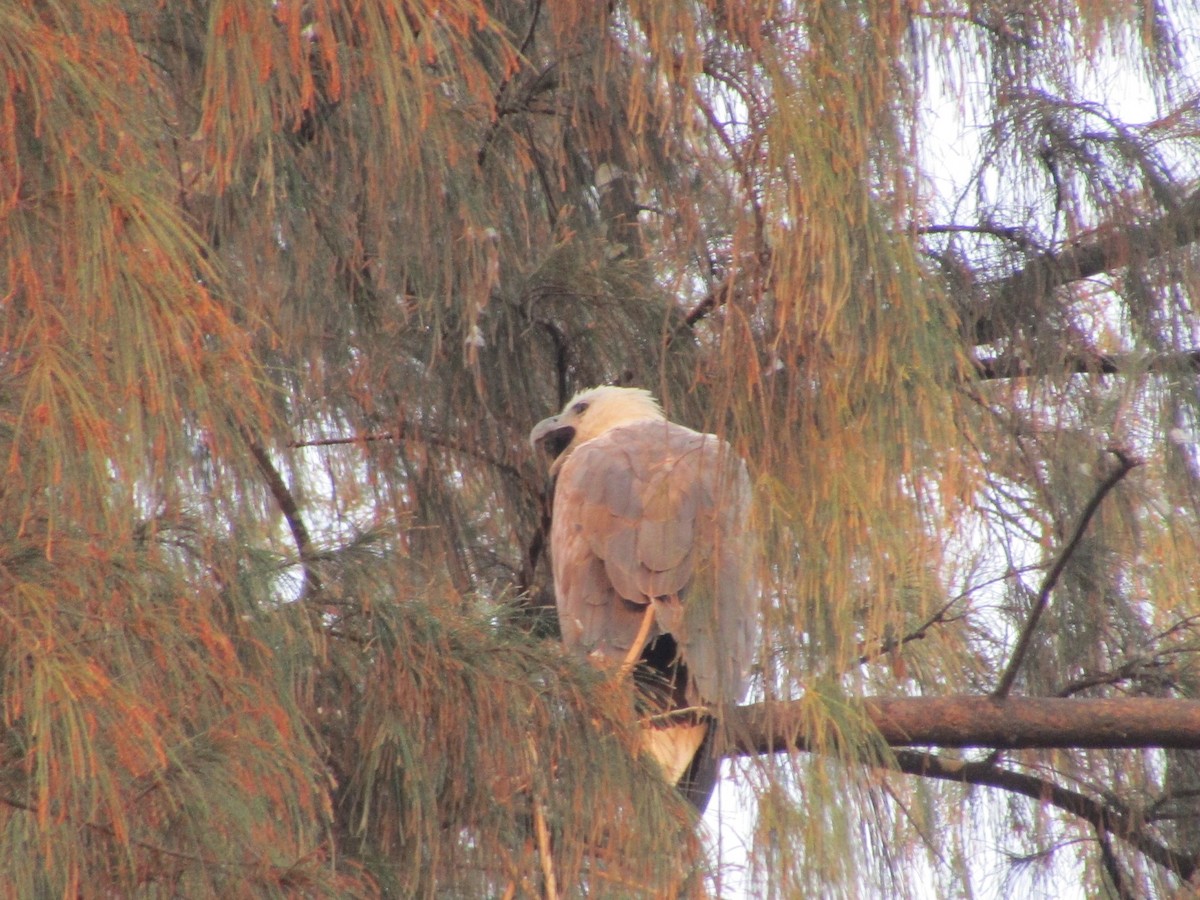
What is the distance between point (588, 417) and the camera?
3455 mm

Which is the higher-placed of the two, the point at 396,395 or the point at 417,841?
the point at 396,395

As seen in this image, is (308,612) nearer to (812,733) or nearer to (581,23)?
(812,733)

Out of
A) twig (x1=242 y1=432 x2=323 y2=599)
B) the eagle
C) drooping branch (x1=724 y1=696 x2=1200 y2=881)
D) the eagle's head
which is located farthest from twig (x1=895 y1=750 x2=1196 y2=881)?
twig (x1=242 y1=432 x2=323 y2=599)

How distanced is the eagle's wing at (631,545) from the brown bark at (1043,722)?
13.0 inches

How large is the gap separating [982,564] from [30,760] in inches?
85.6

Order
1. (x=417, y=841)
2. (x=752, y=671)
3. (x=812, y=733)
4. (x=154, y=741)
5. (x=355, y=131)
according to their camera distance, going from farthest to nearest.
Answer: (x=752, y=671)
(x=355, y=131)
(x=812, y=733)
(x=417, y=841)
(x=154, y=741)

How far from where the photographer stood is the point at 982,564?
3104 millimetres

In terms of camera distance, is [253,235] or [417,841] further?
[253,235]

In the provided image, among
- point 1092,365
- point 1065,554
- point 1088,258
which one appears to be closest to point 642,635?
point 1065,554

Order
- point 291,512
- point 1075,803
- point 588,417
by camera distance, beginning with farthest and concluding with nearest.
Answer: point 588,417, point 1075,803, point 291,512

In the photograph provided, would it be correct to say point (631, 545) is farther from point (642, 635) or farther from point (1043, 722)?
point (1043, 722)

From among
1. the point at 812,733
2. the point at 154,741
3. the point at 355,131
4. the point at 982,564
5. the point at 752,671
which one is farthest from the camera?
the point at 982,564

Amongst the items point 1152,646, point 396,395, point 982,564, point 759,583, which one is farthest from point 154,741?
point 1152,646

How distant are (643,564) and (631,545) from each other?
0.06 meters
